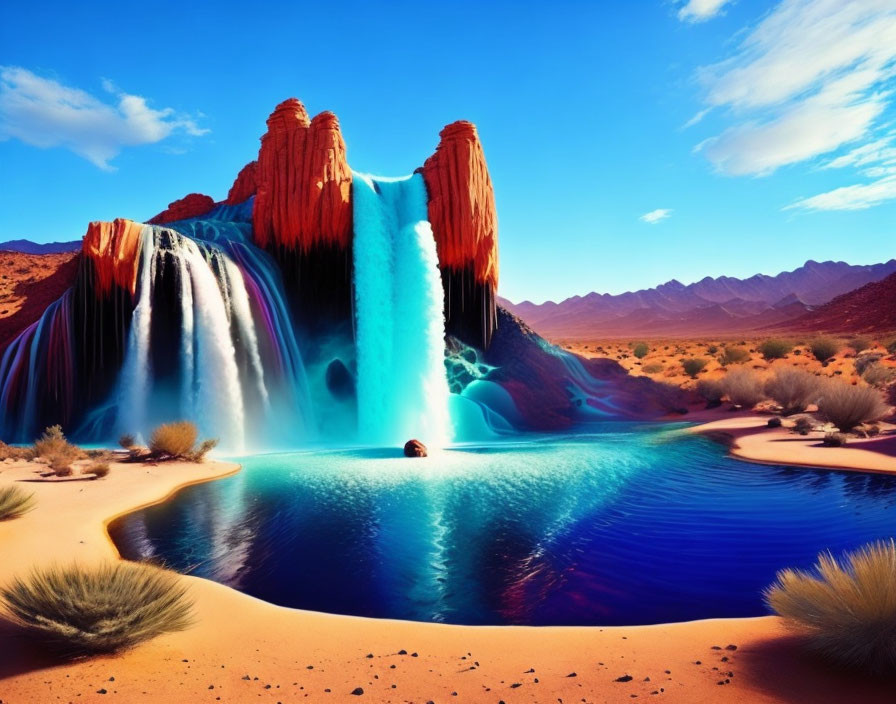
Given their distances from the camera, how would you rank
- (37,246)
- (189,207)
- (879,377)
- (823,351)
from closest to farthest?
(879,377) → (189,207) → (823,351) → (37,246)

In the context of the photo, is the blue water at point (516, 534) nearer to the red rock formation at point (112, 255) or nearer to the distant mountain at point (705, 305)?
the red rock formation at point (112, 255)

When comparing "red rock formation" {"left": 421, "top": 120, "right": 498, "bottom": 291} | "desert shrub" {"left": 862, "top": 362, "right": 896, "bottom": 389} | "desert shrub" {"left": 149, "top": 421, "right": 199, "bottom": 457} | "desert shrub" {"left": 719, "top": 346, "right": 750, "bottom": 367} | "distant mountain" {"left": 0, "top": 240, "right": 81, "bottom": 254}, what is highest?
"distant mountain" {"left": 0, "top": 240, "right": 81, "bottom": 254}

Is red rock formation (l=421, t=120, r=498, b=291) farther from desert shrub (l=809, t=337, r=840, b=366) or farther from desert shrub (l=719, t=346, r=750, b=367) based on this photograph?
desert shrub (l=809, t=337, r=840, b=366)

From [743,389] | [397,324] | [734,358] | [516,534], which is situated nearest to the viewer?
[516,534]

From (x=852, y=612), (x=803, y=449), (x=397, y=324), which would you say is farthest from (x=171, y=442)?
(x=803, y=449)

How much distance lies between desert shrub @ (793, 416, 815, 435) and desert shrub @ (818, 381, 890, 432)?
1.69 ft

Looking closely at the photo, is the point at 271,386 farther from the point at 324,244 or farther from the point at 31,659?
the point at 31,659

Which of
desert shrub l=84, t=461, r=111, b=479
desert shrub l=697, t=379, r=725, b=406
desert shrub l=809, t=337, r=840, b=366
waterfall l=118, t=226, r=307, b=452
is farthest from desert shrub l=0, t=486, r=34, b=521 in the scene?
desert shrub l=809, t=337, r=840, b=366

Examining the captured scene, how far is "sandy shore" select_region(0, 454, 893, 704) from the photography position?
3.73 m

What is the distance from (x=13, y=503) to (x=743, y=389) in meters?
22.4

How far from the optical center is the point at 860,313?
2381 inches

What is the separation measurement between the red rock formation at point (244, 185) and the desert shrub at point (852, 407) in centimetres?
2719

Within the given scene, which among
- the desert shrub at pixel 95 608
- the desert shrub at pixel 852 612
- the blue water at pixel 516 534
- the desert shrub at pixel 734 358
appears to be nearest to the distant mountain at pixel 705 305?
the desert shrub at pixel 734 358

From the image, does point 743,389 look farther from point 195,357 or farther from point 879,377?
point 195,357
